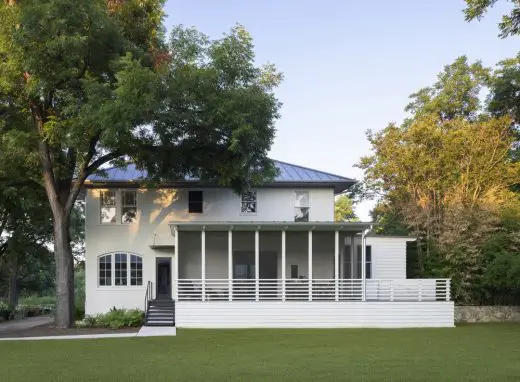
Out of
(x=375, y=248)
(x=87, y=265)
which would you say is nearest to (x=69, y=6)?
(x=87, y=265)

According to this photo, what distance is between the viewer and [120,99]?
19.8 meters

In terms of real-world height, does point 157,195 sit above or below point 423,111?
below

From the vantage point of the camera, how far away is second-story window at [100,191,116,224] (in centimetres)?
2817

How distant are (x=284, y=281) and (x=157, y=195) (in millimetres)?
8196

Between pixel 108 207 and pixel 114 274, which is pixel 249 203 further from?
pixel 114 274

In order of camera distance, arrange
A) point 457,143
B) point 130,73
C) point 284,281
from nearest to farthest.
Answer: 1. point 130,73
2. point 284,281
3. point 457,143

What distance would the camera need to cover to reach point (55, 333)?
873 inches

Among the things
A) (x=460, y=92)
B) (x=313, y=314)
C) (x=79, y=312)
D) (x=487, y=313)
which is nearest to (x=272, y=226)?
(x=313, y=314)

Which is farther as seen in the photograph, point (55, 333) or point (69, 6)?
point (55, 333)

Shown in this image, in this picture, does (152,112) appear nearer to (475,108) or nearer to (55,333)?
(55,333)

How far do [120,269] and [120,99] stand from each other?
10643 millimetres

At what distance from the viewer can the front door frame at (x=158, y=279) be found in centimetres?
2800

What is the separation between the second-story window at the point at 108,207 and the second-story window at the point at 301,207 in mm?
8490

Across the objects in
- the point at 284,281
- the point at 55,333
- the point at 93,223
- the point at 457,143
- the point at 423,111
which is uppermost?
the point at 423,111
